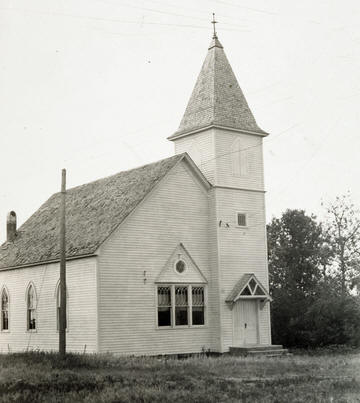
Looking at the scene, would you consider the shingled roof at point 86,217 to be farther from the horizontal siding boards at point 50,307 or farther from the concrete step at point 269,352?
the concrete step at point 269,352

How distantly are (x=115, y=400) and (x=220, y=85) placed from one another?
21776 mm

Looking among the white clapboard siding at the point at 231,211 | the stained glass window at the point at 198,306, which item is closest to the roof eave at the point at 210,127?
the white clapboard siding at the point at 231,211

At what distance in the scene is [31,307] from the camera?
111 ft

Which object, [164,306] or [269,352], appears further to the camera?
[269,352]

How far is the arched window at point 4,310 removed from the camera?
35969 mm

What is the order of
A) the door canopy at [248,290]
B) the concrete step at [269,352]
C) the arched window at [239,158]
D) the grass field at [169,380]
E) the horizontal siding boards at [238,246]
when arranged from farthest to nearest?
1. the arched window at [239,158]
2. the horizontal siding boards at [238,246]
3. the door canopy at [248,290]
4. the concrete step at [269,352]
5. the grass field at [169,380]

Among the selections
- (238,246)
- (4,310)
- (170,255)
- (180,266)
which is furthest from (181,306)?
(4,310)

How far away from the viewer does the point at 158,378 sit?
18.7 meters

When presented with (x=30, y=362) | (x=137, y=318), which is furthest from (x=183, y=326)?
(x=30, y=362)

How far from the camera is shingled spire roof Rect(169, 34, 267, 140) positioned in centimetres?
3294

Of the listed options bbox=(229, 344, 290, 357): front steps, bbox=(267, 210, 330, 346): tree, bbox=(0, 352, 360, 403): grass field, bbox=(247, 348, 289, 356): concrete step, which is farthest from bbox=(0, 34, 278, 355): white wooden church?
bbox=(267, 210, 330, 346): tree

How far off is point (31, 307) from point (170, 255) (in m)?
8.29

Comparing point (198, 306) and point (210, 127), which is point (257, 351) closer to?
point (198, 306)

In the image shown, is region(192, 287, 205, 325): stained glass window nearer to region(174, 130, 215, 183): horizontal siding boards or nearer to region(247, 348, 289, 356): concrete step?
region(247, 348, 289, 356): concrete step
